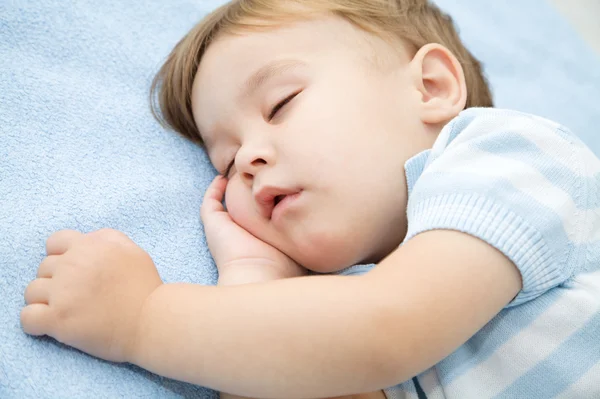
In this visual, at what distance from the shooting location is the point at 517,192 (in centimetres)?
69

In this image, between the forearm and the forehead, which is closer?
the forearm

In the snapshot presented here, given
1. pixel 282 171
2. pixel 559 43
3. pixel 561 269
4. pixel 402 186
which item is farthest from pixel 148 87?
pixel 559 43

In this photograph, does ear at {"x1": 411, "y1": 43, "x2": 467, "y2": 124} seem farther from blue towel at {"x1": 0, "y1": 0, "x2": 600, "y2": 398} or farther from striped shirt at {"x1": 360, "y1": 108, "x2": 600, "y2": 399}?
blue towel at {"x1": 0, "y1": 0, "x2": 600, "y2": 398}

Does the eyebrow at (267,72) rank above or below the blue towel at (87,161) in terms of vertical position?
above

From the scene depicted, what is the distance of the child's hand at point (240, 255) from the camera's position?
0.86 m

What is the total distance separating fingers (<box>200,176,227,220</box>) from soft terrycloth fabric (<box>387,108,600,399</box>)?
320mm

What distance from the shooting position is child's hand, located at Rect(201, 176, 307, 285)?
2.81 ft

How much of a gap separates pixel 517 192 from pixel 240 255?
15.4 inches

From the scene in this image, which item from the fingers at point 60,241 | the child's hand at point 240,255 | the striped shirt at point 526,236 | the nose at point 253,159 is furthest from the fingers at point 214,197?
the striped shirt at point 526,236

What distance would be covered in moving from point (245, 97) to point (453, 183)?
13.6 inches

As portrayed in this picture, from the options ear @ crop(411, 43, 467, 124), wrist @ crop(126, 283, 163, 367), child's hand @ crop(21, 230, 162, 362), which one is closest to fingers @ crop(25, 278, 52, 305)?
child's hand @ crop(21, 230, 162, 362)

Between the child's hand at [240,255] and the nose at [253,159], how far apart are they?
90 mm

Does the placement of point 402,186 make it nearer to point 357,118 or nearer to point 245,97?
point 357,118

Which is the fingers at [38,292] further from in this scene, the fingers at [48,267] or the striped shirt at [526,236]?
the striped shirt at [526,236]
